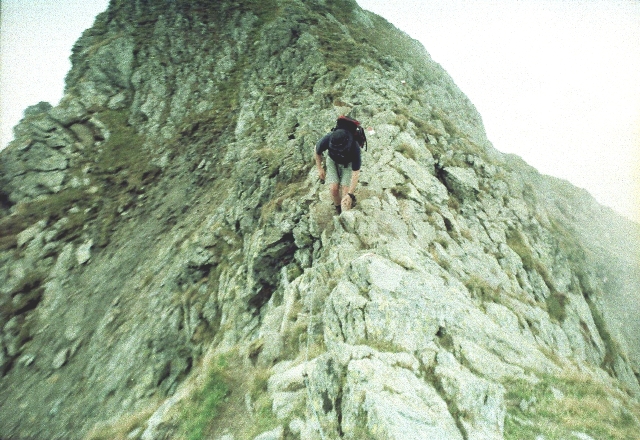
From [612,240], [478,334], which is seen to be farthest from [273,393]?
[612,240]

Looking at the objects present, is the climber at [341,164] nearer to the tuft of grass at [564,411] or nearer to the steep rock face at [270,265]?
the steep rock face at [270,265]

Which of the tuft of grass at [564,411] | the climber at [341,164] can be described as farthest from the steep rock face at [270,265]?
the climber at [341,164]

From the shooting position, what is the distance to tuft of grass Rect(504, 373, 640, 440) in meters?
5.31

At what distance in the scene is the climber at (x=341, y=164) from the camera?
1003 cm

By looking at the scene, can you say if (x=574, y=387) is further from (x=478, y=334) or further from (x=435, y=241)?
(x=435, y=241)

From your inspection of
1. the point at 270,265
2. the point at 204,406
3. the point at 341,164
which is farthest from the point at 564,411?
the point at 270,265

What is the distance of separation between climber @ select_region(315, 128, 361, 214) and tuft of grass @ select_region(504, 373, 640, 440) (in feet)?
23.2

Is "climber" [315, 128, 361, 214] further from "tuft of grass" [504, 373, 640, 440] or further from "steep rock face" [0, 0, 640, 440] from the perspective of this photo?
"tuft of grass" [504, 373, 640, 440]

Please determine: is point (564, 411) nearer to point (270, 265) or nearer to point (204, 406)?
point (204, 406)

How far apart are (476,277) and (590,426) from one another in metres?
6.10

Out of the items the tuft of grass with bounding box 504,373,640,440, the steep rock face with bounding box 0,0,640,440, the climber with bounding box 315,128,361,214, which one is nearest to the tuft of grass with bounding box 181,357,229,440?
the steep rock face with bounding box 0,0,640,440

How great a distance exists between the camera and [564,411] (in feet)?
18.9

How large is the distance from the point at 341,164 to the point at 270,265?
5.31m

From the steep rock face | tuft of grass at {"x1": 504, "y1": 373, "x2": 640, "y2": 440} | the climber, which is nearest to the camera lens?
tuft of grass at {"x1": 504, "y1": 373, "x2": 640, "y2": 440}
